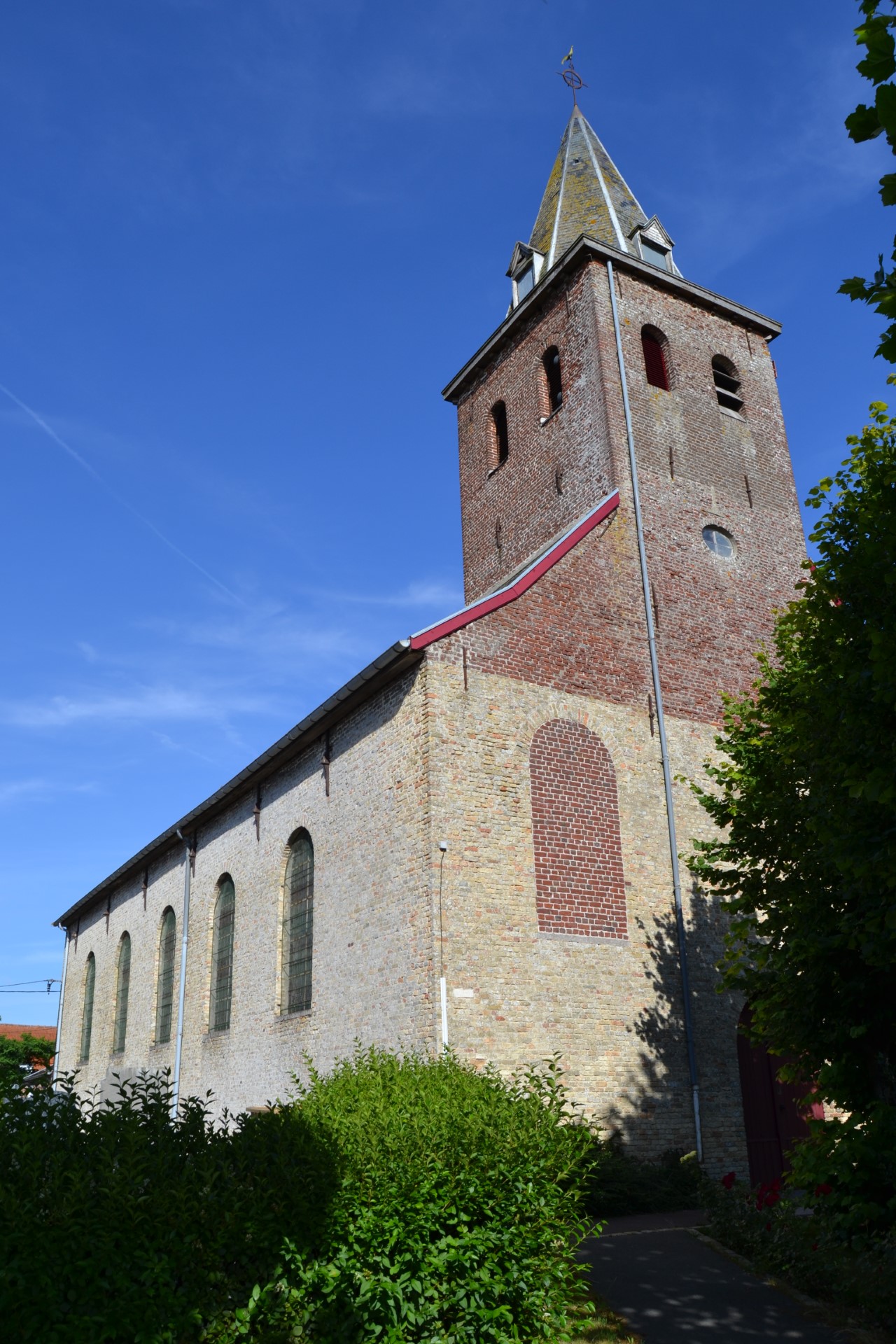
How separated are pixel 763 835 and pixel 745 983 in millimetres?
1607

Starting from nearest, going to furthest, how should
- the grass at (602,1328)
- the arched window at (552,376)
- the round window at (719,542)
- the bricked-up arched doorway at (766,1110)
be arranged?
1. the grass at (602,1328)
2. the bricked-up arched doorway at (766,1110)
3. the round window at (719,542)
4. the arched window at (552,376)

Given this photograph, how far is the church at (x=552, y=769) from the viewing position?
1266 cm

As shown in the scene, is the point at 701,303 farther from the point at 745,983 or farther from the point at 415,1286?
the point at 415,1286

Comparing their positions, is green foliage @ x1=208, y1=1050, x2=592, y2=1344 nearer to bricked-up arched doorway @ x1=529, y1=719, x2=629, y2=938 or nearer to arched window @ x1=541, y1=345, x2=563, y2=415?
bricked-up arched doorway @ x1=529, y1=719, x2=629, y2=938

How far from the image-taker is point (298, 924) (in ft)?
53.1

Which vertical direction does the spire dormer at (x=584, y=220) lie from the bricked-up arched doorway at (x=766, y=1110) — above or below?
above

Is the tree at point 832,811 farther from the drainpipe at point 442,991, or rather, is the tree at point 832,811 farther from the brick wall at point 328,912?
the brick wall at point 328,912

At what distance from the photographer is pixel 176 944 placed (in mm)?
21688

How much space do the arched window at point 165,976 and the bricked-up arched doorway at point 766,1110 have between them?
12.4 metres

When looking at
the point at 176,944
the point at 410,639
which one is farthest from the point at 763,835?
the point at 176,944

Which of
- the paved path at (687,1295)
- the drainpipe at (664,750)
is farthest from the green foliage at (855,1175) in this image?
the drainpipe at (664,750)

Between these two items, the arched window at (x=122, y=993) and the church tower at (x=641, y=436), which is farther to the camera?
the arched window at (x=122, y=993)

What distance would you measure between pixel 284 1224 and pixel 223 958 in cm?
1422

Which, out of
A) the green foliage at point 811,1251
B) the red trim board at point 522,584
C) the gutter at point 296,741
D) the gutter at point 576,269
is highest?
the gutter at point 576,269
